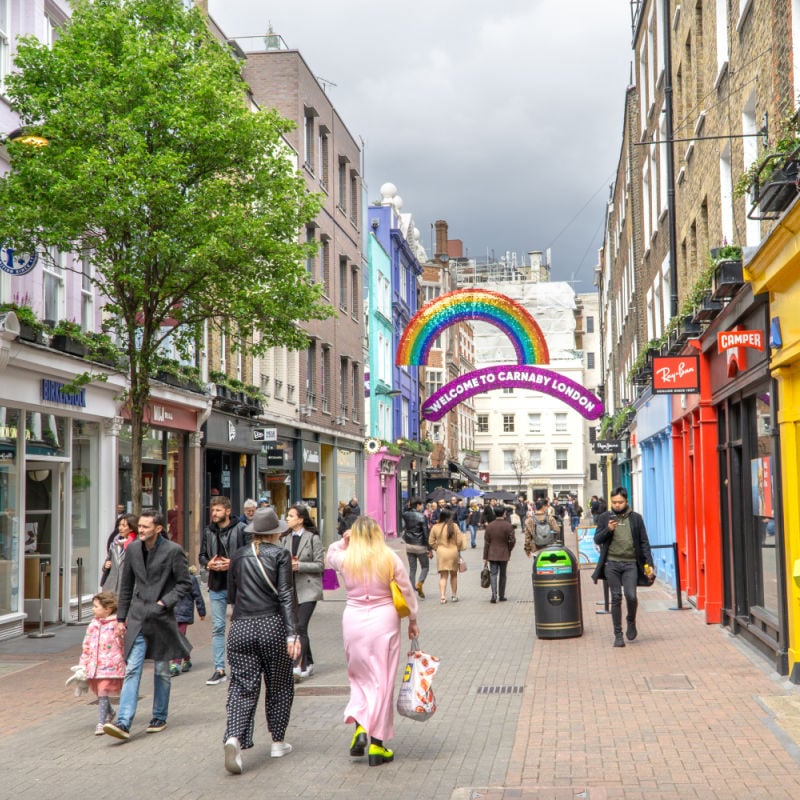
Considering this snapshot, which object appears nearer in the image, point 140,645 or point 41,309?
point 140,645

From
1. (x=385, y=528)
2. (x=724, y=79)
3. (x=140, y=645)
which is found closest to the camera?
(x=140, y=645)

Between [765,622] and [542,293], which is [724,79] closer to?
[765,622]

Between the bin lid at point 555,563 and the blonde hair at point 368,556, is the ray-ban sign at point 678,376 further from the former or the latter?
the blonde hair at point 368,556

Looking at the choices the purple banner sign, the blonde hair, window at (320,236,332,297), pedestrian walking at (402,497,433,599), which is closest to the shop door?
pedestrian walking at (402,497,433,599)

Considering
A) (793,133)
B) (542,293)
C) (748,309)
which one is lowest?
(748,309)

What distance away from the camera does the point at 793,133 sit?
9641mm

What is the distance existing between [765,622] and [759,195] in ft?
15.9

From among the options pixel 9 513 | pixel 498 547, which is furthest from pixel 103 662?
pixel 498 547

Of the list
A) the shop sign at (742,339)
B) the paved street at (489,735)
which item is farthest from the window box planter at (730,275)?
the paved street at (489,735)

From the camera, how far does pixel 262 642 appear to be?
7.92 metres

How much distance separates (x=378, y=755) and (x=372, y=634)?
2.63 feet

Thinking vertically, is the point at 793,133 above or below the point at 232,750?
above

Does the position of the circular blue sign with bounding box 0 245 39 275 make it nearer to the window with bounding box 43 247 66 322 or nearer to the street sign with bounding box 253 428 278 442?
the window with bounding box 43 247 66 322

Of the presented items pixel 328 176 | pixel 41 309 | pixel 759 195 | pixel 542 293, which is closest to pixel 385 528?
pixel 328 176
